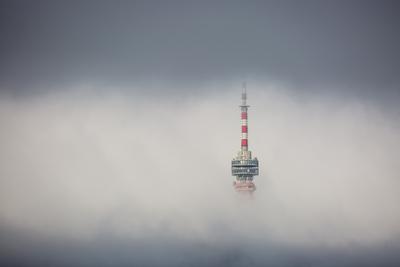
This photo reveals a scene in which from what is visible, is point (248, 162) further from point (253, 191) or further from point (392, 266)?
point (392, 266)

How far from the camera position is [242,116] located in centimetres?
14550

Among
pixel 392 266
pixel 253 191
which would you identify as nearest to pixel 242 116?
pixel 253 191

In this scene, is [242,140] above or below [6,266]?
above

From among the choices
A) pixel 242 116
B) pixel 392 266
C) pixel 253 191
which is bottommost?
pixel 392 266

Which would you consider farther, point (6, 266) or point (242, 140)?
point (242, 140)

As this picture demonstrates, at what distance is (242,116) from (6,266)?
5299cm

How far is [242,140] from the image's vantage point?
148000 millimetres

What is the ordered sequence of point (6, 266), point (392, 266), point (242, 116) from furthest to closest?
point (242, 116)
point (6, 266)
point (392, 266)

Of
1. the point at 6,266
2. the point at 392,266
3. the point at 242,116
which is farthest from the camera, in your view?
the point at 242,116

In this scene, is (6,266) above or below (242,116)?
below

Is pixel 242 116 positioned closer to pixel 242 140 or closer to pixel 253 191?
pixel 242 140

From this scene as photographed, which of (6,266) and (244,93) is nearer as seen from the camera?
(6,266)

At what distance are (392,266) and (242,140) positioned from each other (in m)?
50.3

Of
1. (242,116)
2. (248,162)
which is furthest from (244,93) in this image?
(248,162)
